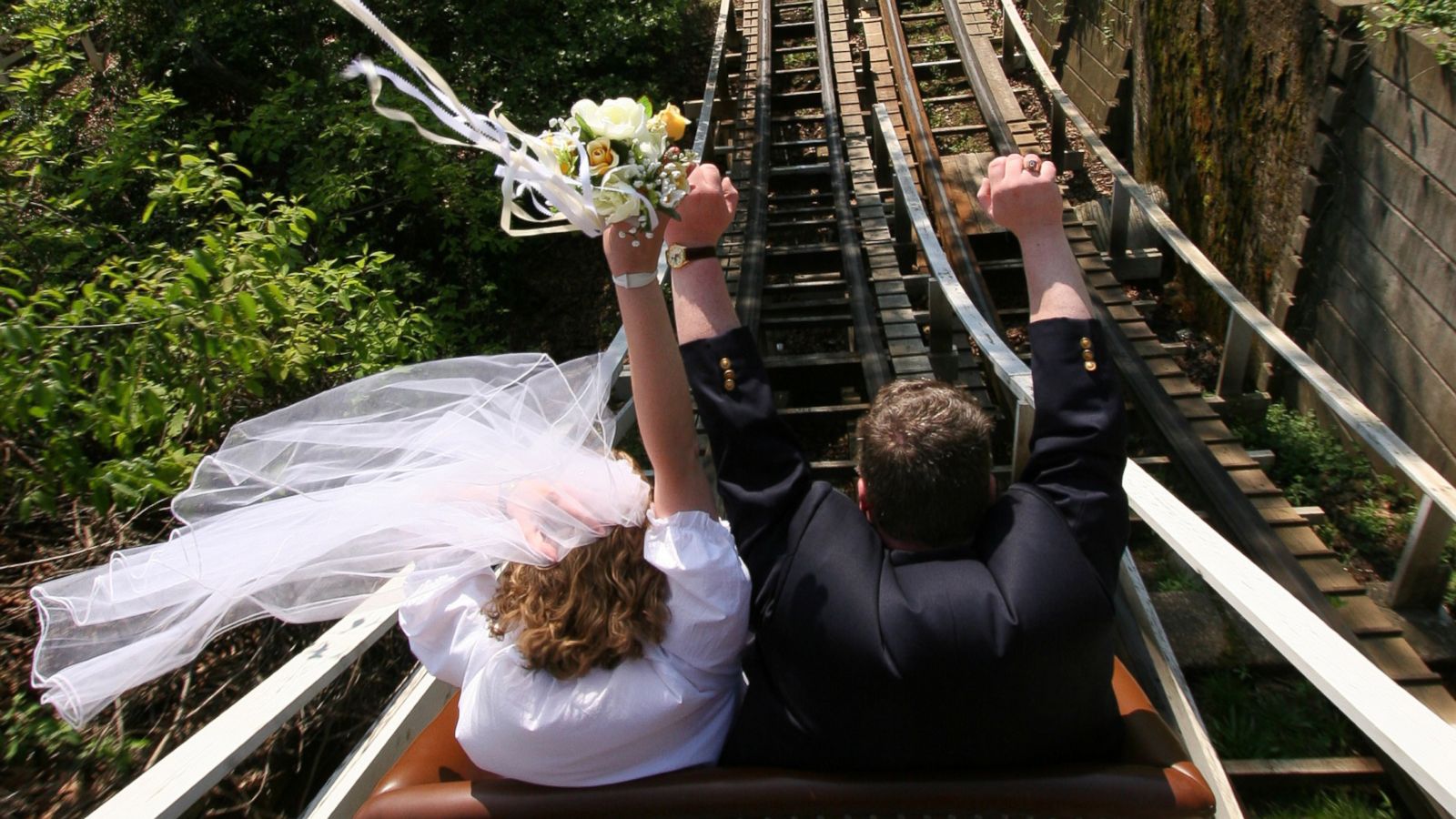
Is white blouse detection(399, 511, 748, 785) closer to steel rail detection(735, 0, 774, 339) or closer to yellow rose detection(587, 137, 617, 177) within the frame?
yellow rose detection(587, 137, 617, 177)

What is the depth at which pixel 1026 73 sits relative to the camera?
370 inches

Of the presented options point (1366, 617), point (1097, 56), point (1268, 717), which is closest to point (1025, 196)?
point (1268, 717)

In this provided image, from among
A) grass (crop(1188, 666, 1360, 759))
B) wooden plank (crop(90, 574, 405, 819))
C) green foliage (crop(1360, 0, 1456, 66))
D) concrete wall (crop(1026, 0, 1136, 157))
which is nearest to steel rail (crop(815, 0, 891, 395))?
grass (crop(1188, 666, 1360, 759))

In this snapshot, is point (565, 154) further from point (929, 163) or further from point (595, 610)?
point (929, 163)

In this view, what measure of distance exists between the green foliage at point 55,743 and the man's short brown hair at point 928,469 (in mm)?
2214

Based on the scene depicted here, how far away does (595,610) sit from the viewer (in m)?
1.50

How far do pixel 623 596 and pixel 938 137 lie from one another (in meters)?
7.15

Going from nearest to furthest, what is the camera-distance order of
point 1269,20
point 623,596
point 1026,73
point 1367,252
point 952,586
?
point 952,586 < point 623,596 < point 1367,252 < point 1269,20 < point 1026,73

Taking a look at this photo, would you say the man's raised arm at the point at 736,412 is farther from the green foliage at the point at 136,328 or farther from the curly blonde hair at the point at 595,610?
the green foliage at the point at 136,328

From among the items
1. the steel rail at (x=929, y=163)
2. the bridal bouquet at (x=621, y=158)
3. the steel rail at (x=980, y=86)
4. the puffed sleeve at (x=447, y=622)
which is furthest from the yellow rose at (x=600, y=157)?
the steel rail at (x=980, y=86)

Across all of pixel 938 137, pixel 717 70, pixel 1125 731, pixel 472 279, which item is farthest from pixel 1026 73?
pixel 1125 731

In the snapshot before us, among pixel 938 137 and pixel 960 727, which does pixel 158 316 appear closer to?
pixel 960 727

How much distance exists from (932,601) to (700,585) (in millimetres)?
348

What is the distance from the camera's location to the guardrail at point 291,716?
56.1 inches
